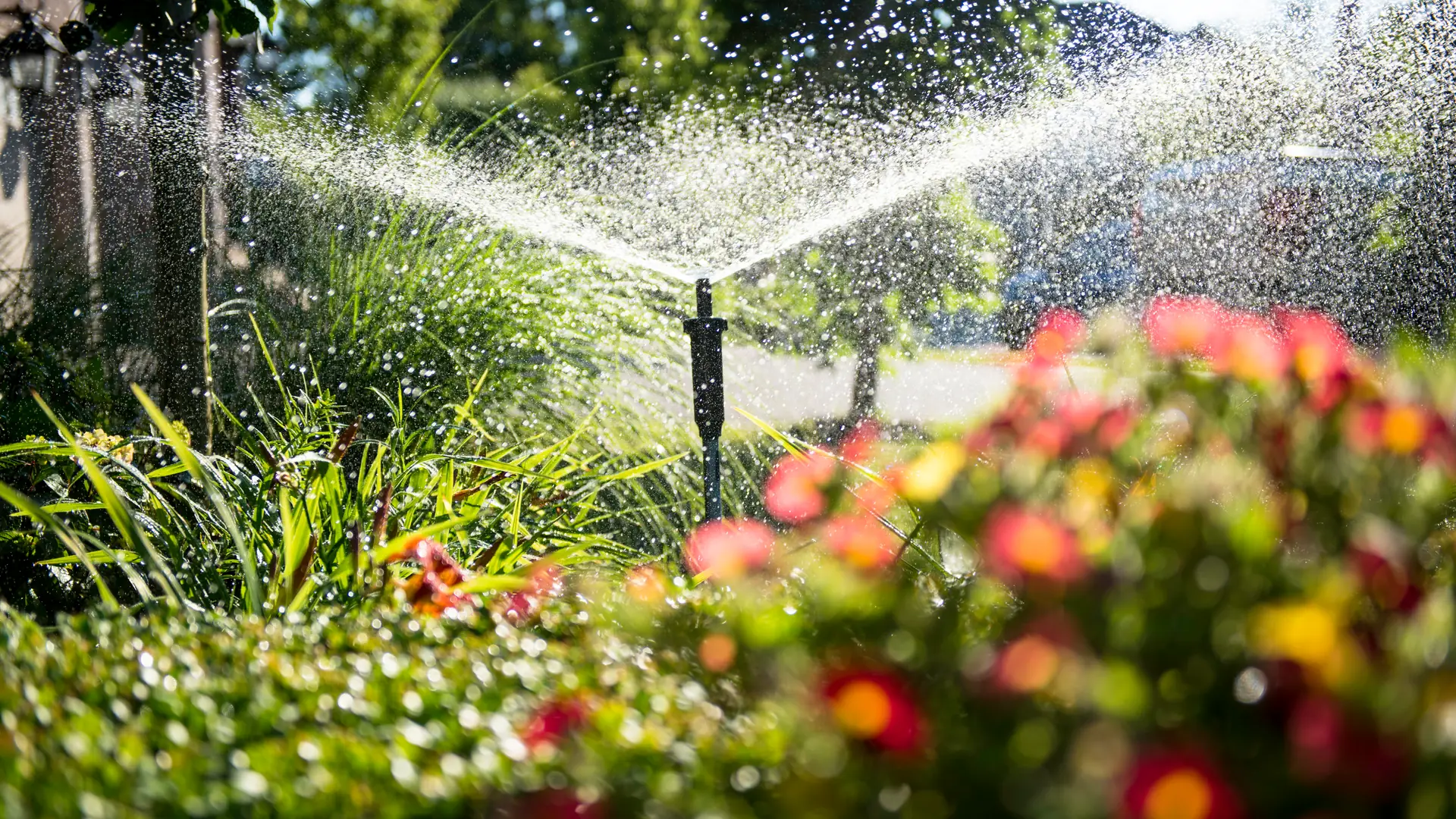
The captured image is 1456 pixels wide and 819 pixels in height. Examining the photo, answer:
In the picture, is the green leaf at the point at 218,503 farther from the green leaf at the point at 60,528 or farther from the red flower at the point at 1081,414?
the red flower at the point at 1081,414

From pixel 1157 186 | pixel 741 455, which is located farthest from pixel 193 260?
pixel 1157 186

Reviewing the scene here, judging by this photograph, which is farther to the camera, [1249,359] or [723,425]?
[723,425]

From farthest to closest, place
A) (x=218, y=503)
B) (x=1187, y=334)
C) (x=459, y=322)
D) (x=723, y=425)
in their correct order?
(x=459, y=322) < (x=723, y=425) < (x=218, y=503) < (x=1187, y=334)

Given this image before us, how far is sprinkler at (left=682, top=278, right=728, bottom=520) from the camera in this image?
2766 millimetres

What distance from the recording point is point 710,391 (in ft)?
9.15

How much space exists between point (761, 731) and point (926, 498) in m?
0.27

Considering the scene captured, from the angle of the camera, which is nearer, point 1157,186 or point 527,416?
point 527,416

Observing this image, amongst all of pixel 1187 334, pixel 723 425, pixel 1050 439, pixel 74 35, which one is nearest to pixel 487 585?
pixel 1050 439

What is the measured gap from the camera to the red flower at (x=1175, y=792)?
0.70 meters

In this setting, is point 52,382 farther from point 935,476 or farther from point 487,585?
point 935,476

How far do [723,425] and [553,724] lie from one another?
2947mm

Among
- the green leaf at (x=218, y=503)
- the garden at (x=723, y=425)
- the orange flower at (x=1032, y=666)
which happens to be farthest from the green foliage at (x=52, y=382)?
the orange flower at (x=1032, y=666)

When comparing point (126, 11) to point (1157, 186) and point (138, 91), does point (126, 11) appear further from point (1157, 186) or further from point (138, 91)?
point (1157, 186)

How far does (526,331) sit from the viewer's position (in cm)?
438
